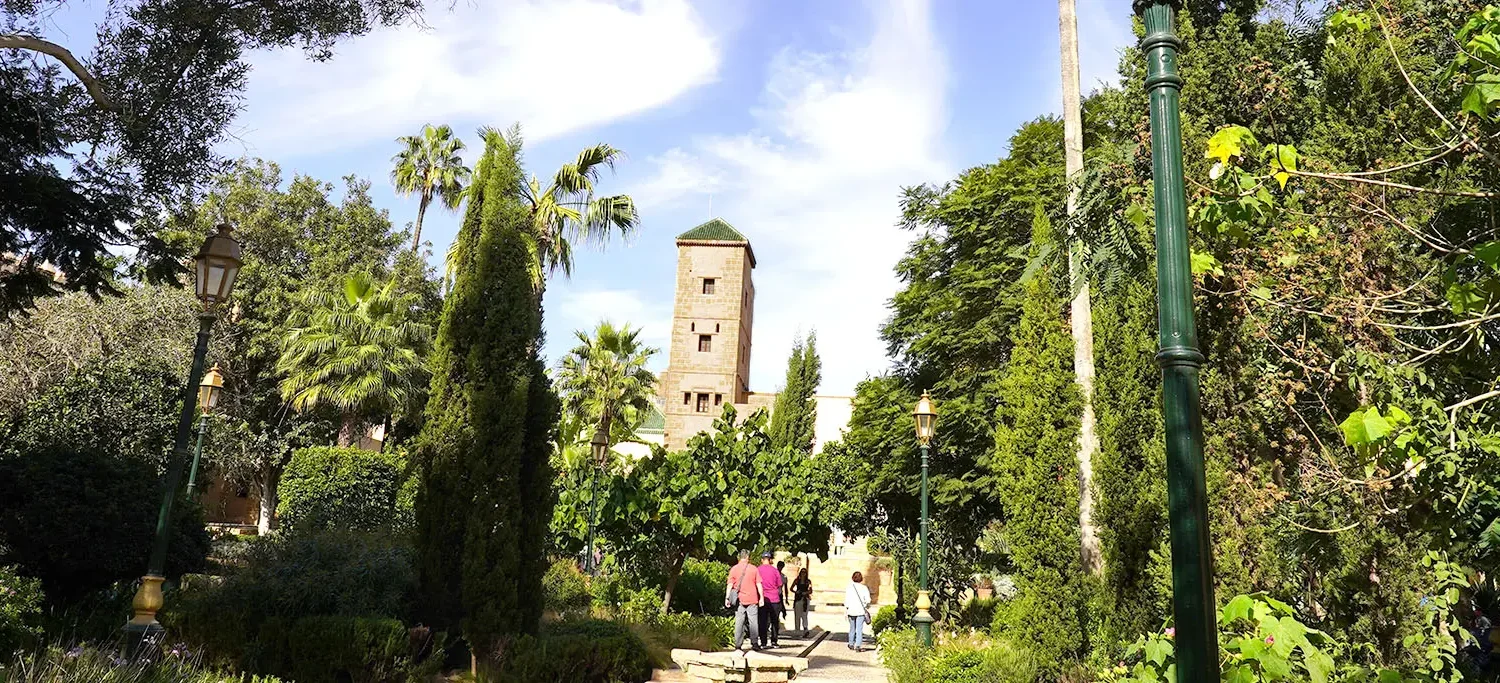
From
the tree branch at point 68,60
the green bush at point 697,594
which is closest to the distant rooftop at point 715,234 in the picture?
the green bush at point 697,594

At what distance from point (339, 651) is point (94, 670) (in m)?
3.06

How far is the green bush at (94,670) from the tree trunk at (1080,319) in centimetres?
954

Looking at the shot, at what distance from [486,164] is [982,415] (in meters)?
10.8

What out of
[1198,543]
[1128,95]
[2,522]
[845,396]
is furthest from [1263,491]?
[845,396]

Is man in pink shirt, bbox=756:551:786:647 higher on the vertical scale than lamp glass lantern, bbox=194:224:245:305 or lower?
lower

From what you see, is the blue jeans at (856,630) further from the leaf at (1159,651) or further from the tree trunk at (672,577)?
the leaf at (1159,651)

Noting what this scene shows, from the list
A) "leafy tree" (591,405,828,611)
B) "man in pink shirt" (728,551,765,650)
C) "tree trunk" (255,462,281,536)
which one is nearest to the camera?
"man in pink shirt" (728,551,765,650)

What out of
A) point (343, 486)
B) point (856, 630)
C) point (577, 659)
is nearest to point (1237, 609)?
point (577, 659)

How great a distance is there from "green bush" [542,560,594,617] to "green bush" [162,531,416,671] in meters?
3.75

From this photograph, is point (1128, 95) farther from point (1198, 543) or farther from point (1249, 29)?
point (1198, 543)

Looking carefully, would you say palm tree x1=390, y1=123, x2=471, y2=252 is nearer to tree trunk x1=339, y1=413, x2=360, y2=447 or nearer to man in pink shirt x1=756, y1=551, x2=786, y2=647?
tree trunk x1=339, y1=413, x2=360, y2=447

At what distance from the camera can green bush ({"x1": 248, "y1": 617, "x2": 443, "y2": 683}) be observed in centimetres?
924

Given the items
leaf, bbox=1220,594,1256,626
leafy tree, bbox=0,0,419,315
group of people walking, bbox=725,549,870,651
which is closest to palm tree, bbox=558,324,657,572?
group of people walking, bbox=725,549,870,651

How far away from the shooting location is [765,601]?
16.5 meters
